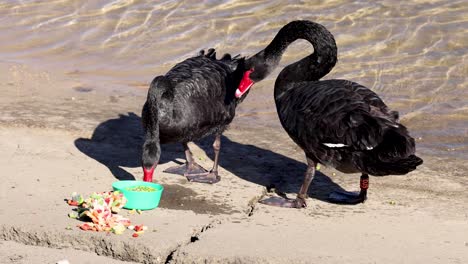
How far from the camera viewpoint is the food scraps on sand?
562 cm

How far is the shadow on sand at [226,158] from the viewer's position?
7.28 metres

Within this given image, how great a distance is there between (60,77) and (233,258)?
6.16 meters

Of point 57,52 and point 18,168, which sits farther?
point 57,52

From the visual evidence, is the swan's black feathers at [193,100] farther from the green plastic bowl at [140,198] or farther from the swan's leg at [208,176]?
the green plastic bowl at [140,198]

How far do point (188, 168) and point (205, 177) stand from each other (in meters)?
0.38

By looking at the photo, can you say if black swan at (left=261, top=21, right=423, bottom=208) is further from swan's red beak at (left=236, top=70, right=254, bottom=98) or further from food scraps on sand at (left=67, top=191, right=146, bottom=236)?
food scraps on sand at (left=67, top=191, right=146, bottom=236)

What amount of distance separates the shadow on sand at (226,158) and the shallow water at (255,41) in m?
1.25

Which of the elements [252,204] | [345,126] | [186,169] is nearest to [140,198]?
[252,204]

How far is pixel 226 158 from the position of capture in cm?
802

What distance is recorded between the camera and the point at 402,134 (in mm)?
6098

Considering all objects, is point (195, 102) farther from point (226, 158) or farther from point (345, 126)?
point (345, 126)

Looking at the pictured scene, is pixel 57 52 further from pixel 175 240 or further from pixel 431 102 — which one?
pixel 175 240

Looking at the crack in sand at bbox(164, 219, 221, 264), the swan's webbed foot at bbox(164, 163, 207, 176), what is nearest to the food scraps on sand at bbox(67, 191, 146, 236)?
the crack in sand at bbox(164, 219, 221, 264)

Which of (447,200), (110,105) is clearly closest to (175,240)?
(447,200)
